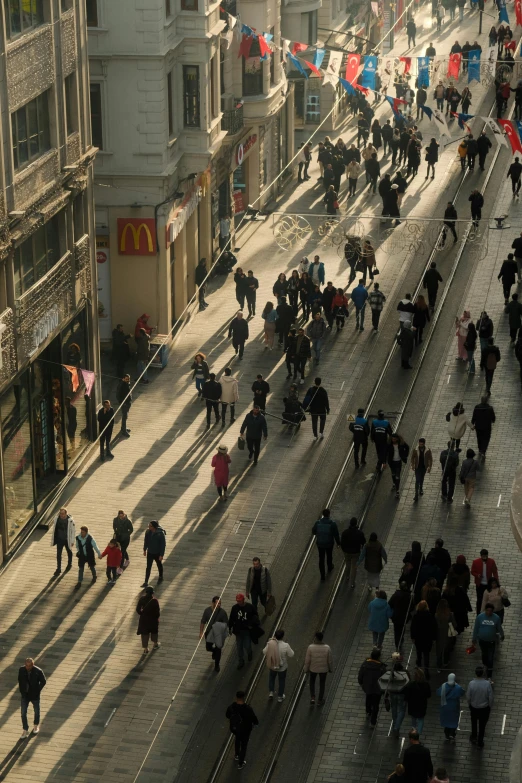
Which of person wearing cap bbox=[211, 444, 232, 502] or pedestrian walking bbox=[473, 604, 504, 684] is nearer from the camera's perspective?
pedestrian walking bbox=[473, 604, 504, 684]

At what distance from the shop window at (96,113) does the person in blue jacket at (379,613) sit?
19.6m

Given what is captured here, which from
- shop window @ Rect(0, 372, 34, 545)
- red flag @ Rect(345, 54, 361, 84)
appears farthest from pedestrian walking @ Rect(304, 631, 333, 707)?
red flag @ Rect(345, 54, 361, 84)

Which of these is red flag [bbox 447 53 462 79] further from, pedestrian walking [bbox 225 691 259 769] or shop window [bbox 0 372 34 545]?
pedestrian walking [bbox 225 691 259 769]

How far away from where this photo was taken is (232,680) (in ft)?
99.4

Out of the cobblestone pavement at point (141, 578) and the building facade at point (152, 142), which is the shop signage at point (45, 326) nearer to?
the cobblestone pavement at point (141, 578)

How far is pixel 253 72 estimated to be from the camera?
54.2m

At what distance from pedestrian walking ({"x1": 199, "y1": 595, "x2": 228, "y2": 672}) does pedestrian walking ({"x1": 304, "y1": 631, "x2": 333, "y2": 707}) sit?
1779mm

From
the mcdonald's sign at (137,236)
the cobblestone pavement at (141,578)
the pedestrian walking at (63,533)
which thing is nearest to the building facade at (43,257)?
the cobblestone pavement at (141,578)

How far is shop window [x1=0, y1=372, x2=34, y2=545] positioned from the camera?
34.8m

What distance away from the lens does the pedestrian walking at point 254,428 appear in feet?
126

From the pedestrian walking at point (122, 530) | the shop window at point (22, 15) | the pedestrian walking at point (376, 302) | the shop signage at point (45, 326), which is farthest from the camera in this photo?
the pedestrian walking at point (376, 302)

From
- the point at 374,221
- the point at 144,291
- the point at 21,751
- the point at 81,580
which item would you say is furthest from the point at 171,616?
the point at 374,221

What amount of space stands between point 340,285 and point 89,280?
42.5 feet

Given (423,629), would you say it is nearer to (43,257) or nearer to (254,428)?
(254,428)
